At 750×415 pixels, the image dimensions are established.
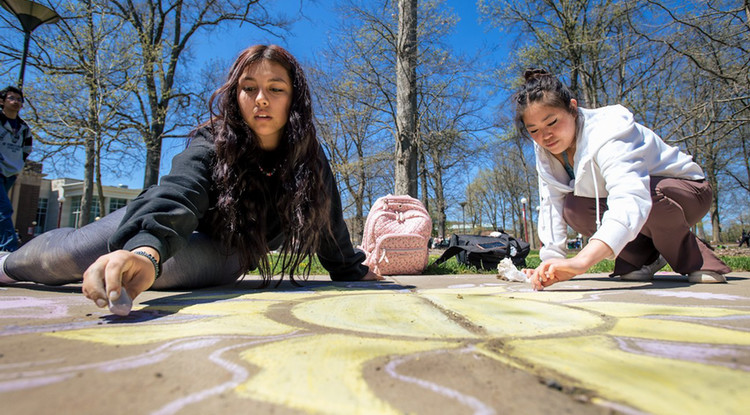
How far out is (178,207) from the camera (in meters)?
1.31

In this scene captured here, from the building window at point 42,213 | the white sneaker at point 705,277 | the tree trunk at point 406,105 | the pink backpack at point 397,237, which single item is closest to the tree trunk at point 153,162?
the tree trunk at point 406,105

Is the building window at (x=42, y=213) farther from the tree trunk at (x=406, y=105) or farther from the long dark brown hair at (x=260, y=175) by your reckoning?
the long dark brown hair at (x=260, y=175)

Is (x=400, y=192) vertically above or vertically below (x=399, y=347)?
above

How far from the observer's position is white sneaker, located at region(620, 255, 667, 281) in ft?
7.79

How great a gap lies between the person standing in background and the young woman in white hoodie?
442 cm

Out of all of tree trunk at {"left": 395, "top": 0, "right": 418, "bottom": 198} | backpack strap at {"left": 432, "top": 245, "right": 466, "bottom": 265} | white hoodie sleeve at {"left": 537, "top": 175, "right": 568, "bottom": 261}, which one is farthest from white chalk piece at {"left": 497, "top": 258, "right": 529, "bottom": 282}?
tree trunk at {"left": 395, "top": 0, "right": 418, "bottom": 198}

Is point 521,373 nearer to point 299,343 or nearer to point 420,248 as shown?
point 299,343

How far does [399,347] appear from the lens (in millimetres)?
750

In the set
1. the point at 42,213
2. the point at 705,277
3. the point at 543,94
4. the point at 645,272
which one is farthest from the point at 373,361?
the point at 42,213

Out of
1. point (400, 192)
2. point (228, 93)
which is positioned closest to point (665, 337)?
point (228, 93)

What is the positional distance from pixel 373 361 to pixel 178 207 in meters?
0.97

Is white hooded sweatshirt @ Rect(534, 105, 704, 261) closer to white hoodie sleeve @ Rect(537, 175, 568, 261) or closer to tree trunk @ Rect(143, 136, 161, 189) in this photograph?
white hoodie sleeve @ Rect(537, 175, 568, 261)

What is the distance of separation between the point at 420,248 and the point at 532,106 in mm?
1727

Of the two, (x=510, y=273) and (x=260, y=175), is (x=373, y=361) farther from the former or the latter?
(x=510, y=273)
